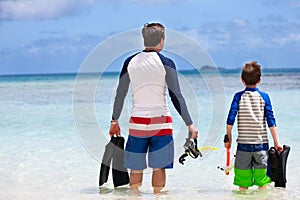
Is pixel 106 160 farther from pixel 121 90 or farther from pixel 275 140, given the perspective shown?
pixel 275 140

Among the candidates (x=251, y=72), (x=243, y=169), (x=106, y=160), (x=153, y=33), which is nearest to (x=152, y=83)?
(x=153, y=33)

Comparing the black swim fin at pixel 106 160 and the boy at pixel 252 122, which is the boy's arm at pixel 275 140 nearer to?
the boy at pixel 252 122

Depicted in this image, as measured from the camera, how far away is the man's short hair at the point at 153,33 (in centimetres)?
436

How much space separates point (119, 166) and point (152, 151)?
488 millimetres

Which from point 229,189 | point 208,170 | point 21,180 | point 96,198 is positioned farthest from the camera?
point 208,170

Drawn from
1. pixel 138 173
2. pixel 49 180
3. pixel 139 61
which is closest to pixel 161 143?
pixel 138 173

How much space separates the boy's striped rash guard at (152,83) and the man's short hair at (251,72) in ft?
1.89

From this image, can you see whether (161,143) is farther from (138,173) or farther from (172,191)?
(172,191)

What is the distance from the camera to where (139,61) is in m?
4.37

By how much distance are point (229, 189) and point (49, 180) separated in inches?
74.3

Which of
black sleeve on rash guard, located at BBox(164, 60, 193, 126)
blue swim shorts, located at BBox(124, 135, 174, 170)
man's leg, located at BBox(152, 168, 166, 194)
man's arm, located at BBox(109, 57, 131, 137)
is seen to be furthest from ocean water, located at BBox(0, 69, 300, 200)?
black sleeve on rash guard, located at BBox(164, 60, 193, 126)

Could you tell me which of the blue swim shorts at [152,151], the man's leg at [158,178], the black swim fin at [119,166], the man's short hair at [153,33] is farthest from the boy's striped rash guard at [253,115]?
the black swim fin at [119,166]

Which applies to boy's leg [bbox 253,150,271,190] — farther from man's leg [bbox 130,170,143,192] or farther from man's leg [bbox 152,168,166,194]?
man's leg [bbox 130,170,143,192]

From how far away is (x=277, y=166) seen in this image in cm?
456
